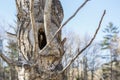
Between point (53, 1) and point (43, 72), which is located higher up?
point (53, 1)

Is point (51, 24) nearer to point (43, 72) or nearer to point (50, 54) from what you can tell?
point (50, 54)

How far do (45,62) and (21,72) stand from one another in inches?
6.9

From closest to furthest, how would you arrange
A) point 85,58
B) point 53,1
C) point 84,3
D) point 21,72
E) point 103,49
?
point 84,3 < point 21,72 < point 53,1 < point 85,58 < point 103,49

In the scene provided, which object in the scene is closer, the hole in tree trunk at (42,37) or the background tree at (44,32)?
the background tree at (44,32)

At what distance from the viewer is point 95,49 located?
47344 millimetres

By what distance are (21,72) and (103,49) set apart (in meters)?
49.5

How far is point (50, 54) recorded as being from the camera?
6.75ft

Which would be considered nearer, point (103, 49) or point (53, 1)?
point (53, 1)

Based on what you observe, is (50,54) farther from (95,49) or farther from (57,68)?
(95,49)

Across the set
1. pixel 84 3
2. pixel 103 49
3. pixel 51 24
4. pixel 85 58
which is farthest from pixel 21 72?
pixel 103 49

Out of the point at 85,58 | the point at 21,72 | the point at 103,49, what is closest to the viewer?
the point at 21,72

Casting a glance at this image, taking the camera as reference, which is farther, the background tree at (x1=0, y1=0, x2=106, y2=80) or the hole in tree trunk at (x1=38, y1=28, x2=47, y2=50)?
the hole in tree trunk at (x1=38, y1=28, x2=47, y2=50)

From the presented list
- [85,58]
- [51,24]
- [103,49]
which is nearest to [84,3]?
[51,24]

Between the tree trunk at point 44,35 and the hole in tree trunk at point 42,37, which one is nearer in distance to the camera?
the tree trunk at point 44,35
